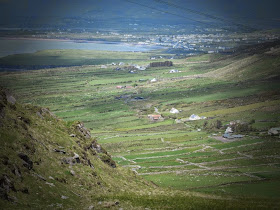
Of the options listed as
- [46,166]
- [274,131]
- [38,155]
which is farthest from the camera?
[274,131]

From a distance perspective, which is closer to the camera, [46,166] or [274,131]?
[46,166]

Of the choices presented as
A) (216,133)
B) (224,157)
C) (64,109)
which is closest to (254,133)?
(216,133)

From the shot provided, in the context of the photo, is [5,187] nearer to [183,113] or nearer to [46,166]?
[46,166]

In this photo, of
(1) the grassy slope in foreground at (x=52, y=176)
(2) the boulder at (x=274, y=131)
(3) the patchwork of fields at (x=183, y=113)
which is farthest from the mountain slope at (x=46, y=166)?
(2) the boulder at (x=274, y=131)

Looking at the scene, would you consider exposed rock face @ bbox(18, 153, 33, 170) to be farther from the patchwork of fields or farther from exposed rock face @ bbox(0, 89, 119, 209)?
the patchwork of fields

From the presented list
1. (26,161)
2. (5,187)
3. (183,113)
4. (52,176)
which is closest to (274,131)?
(183,113)
